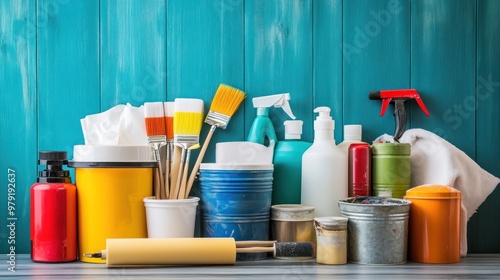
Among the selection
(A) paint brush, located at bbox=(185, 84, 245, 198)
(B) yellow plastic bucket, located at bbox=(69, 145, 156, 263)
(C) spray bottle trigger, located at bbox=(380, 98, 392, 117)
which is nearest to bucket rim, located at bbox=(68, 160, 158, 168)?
(B) yellow plastic bucket, located at bbox=(69, 145, 156, 263)

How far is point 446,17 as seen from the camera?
142cm

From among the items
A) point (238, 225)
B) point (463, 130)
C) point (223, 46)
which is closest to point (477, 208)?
point (463, 130)

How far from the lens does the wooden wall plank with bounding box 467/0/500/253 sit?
1.41 m

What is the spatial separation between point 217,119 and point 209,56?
6.0 inches

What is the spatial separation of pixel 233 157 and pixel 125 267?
353mm

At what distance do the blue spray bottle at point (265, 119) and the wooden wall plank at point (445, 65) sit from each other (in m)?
0.31

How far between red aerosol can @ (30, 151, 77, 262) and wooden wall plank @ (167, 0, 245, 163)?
33 centimetres

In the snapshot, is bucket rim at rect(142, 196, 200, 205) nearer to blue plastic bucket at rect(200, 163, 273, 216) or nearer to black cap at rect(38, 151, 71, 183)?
blue plastic bucket at rect(200, 163, 273, 216)

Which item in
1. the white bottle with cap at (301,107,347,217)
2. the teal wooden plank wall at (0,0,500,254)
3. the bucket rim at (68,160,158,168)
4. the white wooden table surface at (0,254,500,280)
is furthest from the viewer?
the teal wooden plank wall at (0,0,500,254)

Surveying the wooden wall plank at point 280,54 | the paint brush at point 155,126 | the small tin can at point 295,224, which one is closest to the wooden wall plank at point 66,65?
the paint brush at point 155,126

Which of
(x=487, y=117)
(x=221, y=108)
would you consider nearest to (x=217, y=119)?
(x=221, y=108)

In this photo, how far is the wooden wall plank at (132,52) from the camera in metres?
1.40

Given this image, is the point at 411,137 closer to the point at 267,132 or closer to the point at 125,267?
the point at 267,132

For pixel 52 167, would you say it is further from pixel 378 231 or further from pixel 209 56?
pixel 378 231
